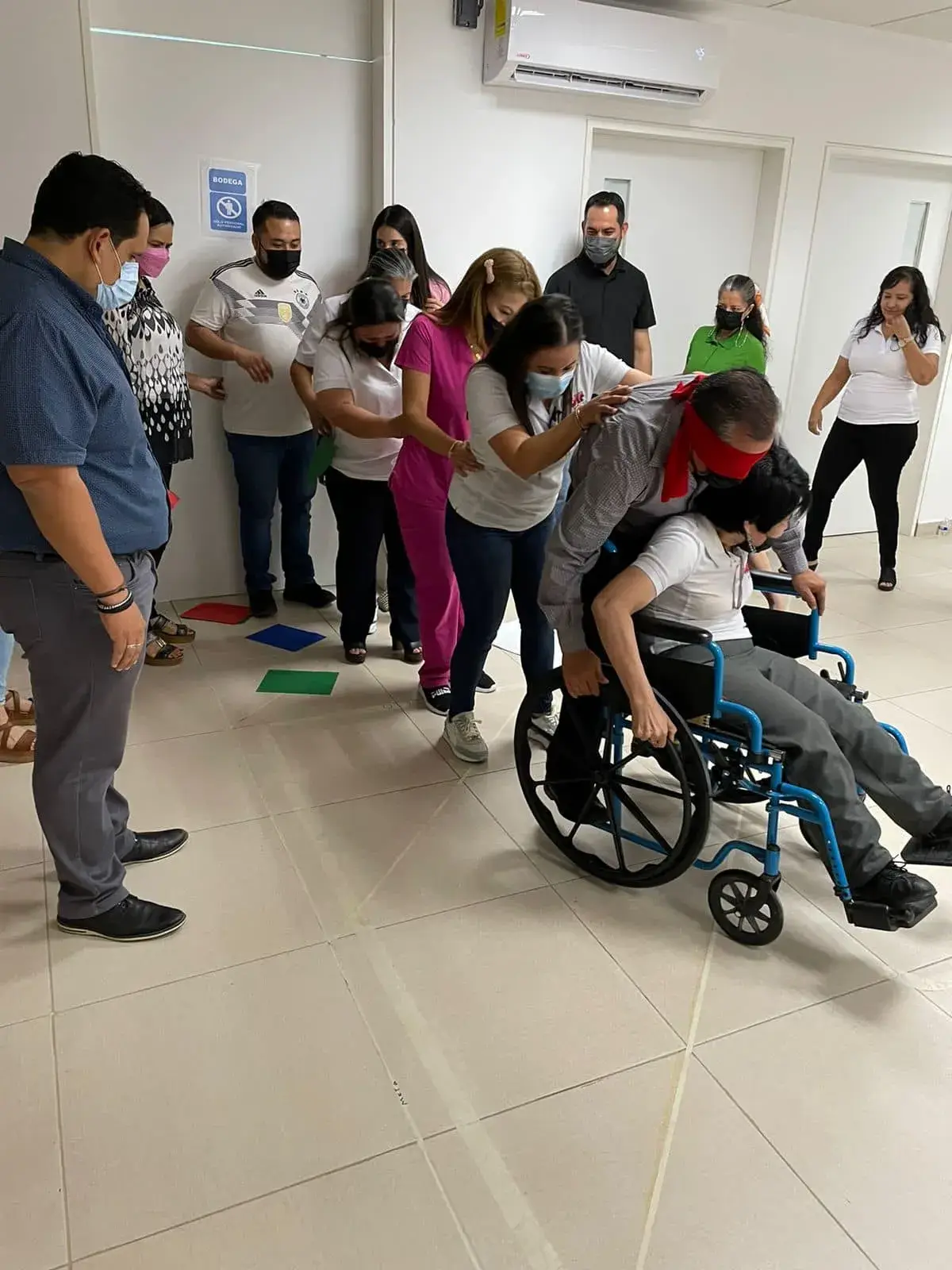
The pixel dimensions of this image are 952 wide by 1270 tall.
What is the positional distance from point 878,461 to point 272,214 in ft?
9.41

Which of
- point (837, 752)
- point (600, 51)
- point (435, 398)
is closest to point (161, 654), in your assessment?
point (435, 398)

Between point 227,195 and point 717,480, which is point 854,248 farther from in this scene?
point 717,480

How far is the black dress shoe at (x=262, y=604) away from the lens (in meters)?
3.78

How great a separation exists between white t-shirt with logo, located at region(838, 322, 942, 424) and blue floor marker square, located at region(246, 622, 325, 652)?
2689mm

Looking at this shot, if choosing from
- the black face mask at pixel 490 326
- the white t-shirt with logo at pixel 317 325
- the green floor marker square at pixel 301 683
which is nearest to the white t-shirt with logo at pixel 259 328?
the white t-shirt with logo at pixel 317 325

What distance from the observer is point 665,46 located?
12.7 feet

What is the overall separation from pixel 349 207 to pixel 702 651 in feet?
8.67

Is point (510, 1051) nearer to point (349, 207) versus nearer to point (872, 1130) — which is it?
point (872, 1130)

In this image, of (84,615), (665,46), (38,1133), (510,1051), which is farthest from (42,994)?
(665,46)

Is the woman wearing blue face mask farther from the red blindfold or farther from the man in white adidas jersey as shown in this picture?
the man in white adidas jersey

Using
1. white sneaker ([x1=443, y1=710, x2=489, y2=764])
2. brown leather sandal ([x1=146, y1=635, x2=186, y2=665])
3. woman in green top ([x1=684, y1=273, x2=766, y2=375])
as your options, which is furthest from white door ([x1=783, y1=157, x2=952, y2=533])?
brown leather sandal ([x1=146, y1=635, x2=186, y2=665])

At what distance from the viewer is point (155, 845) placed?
7.38ft

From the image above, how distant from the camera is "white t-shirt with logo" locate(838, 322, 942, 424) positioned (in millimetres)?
4266

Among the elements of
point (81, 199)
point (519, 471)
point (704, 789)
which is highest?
point (81, 199)
